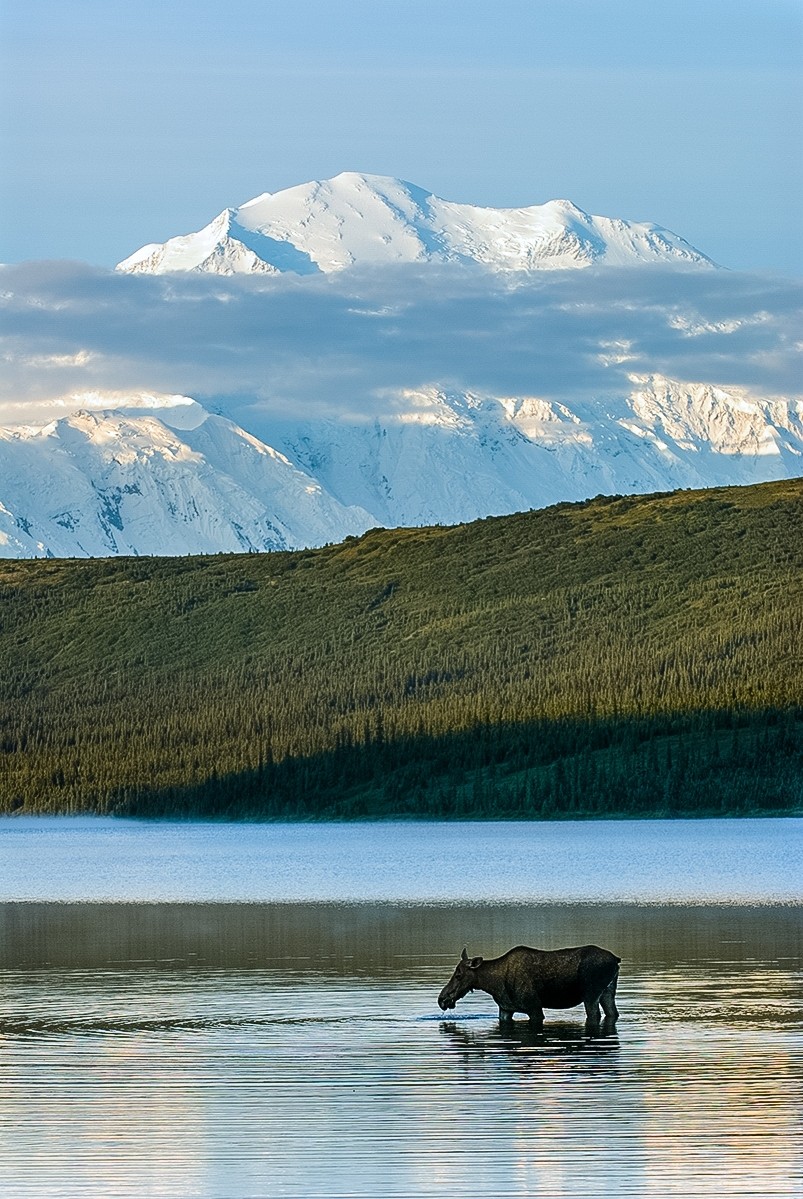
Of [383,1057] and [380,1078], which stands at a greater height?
[383,1057]

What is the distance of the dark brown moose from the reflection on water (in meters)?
0.47

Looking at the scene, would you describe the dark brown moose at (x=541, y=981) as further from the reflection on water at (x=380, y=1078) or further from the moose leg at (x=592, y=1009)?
the reflection on water at (x=380, y=1078)

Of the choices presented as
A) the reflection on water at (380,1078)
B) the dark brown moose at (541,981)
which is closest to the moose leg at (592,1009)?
the dark brown moose at (541,981)

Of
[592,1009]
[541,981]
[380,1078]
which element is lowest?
[380,1078]

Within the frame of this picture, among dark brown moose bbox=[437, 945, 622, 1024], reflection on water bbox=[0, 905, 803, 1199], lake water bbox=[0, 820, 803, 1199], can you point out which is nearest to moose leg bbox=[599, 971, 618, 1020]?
dark brown moose bbox=[437, 945, 622, 1024]

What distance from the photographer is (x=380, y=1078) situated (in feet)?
106

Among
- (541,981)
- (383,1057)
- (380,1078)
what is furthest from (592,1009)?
(380,1078)

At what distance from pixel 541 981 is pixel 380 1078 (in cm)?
659

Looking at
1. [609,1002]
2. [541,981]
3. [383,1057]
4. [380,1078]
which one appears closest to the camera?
[380,1078]

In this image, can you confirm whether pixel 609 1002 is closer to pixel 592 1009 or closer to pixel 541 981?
pixel 592 1009

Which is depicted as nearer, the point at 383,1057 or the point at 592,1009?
the point at 383,1057

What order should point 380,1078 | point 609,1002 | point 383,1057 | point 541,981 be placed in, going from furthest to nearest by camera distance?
point 541,981
point 609,1002
point 383,1057
point 380,1078

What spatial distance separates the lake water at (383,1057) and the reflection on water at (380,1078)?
67mm

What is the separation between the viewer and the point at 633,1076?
32.1m
